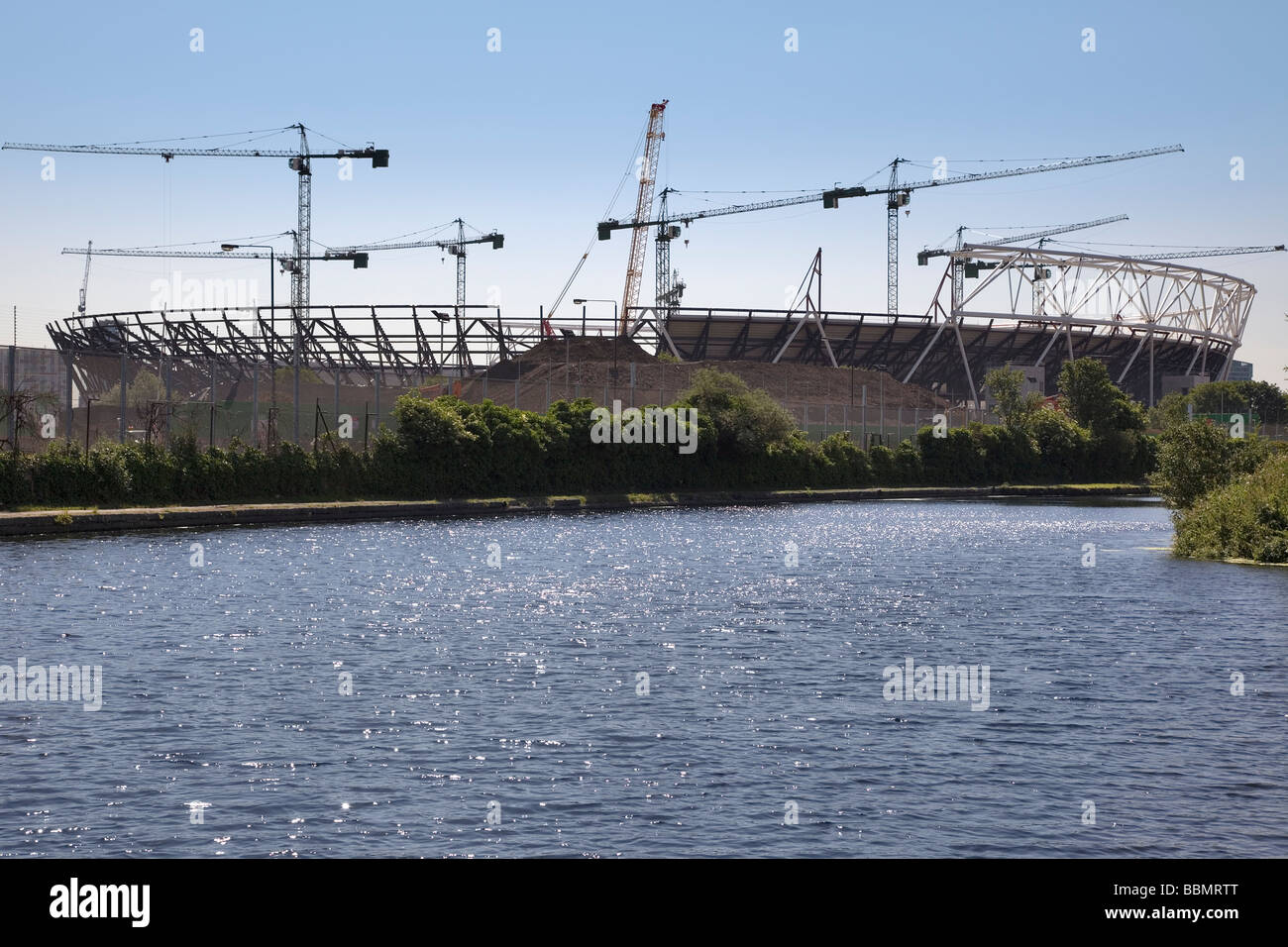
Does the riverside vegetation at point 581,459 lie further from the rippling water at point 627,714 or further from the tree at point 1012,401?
the rippling water at point 627,714

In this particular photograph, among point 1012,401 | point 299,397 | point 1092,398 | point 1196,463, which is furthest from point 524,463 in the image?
point 1012,401

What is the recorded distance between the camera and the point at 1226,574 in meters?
36.1

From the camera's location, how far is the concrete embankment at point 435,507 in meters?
42.2

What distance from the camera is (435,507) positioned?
5625 centimetres

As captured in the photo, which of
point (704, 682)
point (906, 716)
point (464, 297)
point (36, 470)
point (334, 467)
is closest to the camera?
point (906, 716)

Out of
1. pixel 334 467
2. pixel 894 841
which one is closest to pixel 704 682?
pixel 894 841

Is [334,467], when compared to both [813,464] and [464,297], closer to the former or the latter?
[813,464]

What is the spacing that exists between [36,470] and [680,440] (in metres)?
35.7

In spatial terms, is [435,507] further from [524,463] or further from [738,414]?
[738,414]

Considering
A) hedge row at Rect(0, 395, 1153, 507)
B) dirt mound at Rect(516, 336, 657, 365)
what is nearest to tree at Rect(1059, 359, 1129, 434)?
hedge row at Rect(0, 395, 1153, 507)

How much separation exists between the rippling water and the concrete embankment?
6704 mm

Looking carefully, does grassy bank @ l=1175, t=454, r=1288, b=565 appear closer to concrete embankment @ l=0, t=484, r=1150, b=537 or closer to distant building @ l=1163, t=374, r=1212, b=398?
concrete embankment @ l=0, t=484, r=1150, b=537

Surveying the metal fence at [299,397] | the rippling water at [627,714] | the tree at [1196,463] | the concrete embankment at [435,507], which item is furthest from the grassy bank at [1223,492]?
the metal fence at [299,397]

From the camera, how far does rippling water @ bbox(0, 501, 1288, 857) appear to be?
12.1 m
